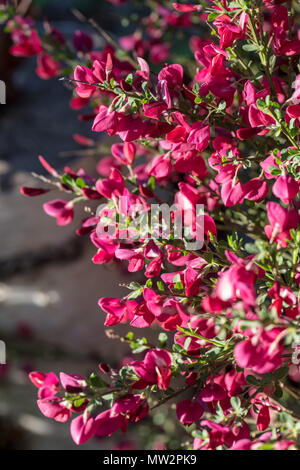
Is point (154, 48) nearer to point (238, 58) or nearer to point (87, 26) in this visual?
point (238, 58)

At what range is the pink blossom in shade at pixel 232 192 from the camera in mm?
626

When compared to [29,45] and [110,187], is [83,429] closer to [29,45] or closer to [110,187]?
[110,187]

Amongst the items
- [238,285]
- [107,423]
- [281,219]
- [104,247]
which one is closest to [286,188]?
[281,219]

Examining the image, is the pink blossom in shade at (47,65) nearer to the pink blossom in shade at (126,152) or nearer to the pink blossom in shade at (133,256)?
the pink blossom in shade at (126,152)

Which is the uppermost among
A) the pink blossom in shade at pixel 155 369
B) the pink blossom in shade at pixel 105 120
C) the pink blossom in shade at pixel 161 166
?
the pink blossom in shade at pixel 105 120

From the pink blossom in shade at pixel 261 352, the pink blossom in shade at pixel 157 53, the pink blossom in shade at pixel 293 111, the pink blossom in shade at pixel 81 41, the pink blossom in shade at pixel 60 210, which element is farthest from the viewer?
the pink blossom in shade at pixel 157 53

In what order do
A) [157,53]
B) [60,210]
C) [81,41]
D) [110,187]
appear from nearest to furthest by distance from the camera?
[110,187], [60,210], [81,41], [157,53]

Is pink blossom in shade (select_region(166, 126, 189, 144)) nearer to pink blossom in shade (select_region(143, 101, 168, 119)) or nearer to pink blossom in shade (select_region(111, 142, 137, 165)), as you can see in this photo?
pink blossom in shade (select_region(143, 101, 168, 119))

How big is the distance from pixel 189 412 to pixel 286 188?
314 millimetres

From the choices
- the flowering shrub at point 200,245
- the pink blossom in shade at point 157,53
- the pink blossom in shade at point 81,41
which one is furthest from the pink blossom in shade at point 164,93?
the pink blossom in shade at point 157,53
